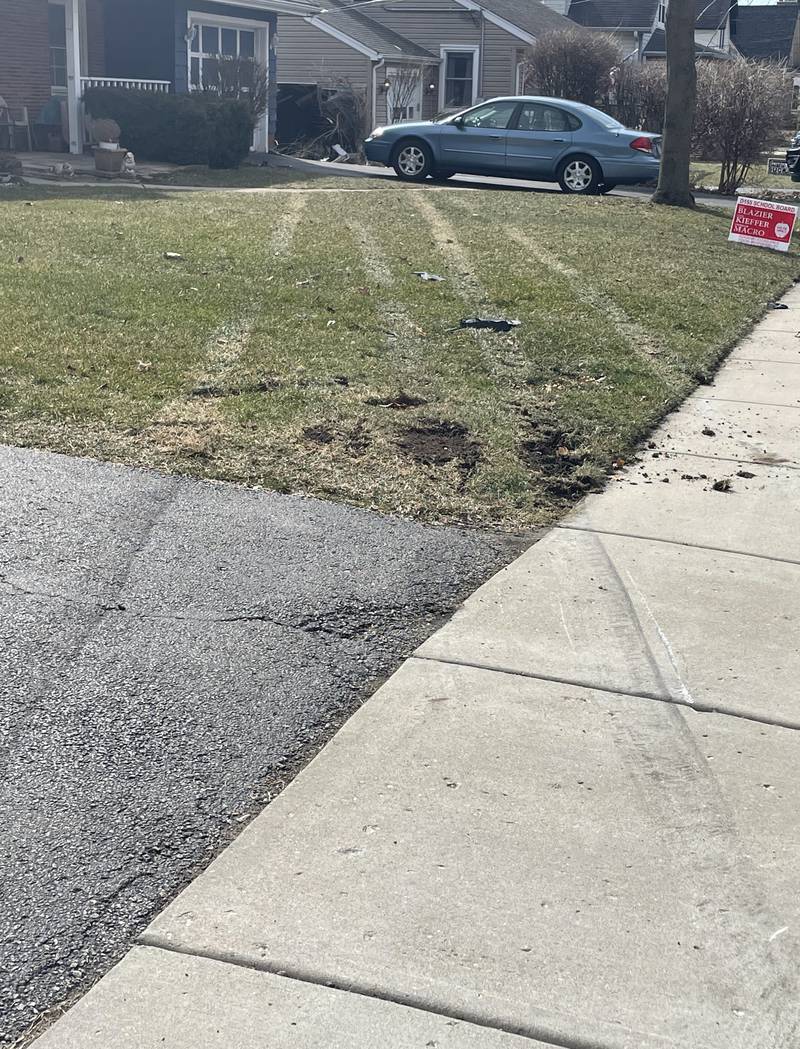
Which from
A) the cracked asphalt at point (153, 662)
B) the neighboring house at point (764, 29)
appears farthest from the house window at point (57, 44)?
the neighboring house at point (764, 29)

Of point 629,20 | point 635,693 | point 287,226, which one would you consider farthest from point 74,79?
point 629,20

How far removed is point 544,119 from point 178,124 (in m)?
7.06

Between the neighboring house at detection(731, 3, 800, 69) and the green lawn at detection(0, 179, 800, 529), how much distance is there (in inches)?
2065

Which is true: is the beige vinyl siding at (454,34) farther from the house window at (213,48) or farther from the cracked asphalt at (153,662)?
the cracked asphalt at (153,662)

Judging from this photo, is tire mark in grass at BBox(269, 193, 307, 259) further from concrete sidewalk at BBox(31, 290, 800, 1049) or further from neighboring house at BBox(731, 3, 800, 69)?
neighboring house at BBox(731, 3, 800, 69)

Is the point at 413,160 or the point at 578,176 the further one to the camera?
the point at 413,160

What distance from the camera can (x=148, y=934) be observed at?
106 inches

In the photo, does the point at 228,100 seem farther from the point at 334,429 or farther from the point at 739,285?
the point at 334,429

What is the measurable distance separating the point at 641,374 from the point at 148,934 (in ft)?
19.2

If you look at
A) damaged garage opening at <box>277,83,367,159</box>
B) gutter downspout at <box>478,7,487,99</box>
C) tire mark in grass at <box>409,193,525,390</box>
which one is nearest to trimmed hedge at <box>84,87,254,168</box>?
damaged garage opening at <box>277,83,367,159</box>

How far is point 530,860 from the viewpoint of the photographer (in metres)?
3.00

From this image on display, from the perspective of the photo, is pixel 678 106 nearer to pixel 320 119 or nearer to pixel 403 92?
pixel 320 119

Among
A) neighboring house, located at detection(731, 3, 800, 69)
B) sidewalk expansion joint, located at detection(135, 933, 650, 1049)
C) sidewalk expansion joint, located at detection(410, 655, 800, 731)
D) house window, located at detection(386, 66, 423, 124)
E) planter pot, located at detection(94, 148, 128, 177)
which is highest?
neighboring house, located at detection(731, 3, 800, 69)

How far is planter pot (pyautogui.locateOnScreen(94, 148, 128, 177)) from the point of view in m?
20.2
